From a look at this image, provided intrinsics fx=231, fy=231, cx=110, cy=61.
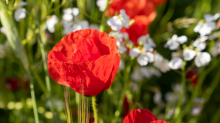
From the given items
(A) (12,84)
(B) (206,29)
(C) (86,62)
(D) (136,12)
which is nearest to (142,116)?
(C) (86,62)

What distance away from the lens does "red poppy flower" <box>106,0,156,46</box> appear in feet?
1.54

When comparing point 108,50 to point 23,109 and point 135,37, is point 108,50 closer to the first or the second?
point 135,37

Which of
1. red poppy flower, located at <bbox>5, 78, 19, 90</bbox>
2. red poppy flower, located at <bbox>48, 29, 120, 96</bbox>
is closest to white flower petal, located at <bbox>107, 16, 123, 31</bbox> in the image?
red poppy flower, located at <bbox>48, 29, 120, 96</bbox>

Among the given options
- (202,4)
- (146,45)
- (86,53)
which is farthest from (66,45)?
(202,4)

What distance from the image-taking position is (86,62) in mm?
237

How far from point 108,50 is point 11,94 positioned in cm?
49

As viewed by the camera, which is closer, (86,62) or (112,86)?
(86,62)

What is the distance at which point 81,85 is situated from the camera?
0.26 meters

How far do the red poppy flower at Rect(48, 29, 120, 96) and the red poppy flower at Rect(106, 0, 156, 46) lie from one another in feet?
0.60

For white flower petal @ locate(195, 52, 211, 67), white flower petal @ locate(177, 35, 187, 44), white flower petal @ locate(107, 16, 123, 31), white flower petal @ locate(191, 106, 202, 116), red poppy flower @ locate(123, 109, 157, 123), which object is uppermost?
white flower petal @ locate(107, 16, 123, 31)

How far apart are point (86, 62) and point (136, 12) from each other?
12.0 inches

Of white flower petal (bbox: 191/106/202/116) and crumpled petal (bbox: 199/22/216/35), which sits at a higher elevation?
crumpled petal (bbox: 199/22/216/35)

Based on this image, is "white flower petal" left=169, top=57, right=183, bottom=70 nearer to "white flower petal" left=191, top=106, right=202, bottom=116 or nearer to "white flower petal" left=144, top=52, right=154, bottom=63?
"white flower petal" left=144, top=52, right=154, bottom=63

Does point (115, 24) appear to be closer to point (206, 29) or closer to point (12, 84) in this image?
point (206, 29)
